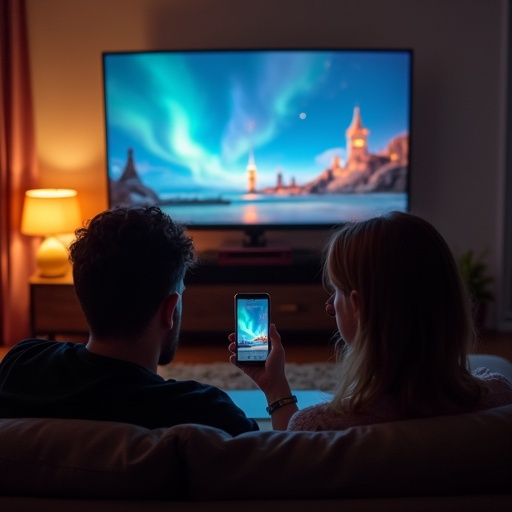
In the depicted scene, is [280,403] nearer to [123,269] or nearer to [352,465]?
[123,269]

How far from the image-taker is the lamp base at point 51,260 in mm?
4641

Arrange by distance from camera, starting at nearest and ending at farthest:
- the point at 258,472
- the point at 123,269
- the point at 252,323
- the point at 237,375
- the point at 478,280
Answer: the point at 258,472
the point at 123,269
the point at 252,323
the point at 237,375
the point at 478,280

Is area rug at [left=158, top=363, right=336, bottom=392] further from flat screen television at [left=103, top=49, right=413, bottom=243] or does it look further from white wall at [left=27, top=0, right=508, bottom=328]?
white wall at [left=27, top=0, right=508, bottom=328]

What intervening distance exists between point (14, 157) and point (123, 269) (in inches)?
133

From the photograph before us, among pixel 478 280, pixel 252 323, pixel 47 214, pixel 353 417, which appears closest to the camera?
pixel 353 417

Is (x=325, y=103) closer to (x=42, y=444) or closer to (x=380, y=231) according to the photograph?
(x=380, y=231)

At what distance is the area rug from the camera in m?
4.05

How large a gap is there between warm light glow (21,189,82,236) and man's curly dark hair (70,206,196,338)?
10.00ft

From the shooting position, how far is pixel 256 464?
1.19 metres

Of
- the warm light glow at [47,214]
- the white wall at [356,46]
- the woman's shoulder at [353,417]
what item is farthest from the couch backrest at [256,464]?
the white wall at [356,46]

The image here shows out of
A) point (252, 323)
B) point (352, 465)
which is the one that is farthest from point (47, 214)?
point (352, 465)

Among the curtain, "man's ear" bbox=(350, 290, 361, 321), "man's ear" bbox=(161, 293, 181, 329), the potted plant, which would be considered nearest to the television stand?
the potted plant

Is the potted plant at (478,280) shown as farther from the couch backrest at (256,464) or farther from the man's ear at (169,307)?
the couch backrest at (256,464)

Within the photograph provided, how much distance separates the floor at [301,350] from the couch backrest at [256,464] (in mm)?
3285
